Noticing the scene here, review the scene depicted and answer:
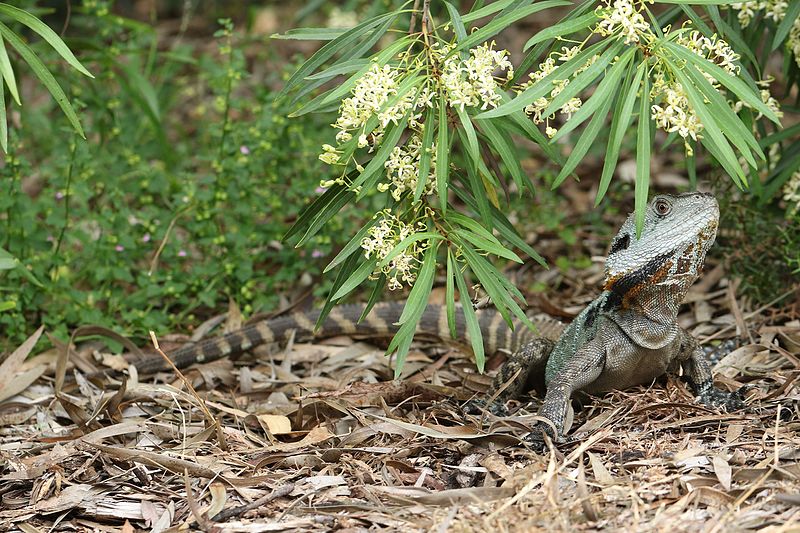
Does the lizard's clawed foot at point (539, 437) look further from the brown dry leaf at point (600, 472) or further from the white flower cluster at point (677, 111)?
the white flower cluster at point (677, 111)

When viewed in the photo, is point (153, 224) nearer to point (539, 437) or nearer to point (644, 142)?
point (539, 437)

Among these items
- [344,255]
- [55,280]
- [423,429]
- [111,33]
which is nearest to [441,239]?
[344,255]

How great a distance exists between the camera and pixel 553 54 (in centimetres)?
396

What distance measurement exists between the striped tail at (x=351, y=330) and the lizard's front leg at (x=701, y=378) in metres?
0.96

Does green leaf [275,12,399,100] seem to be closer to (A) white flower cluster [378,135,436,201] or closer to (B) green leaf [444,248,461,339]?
(A) white flower cluster [378,135,436,201]

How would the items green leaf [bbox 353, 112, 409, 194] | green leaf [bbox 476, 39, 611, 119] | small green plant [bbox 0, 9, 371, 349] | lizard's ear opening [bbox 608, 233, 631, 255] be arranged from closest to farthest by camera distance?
green leaf [bbox 476, 39, 611, 119] → green leaf [bbox 353, 112, 409, 194] → lizard's ear opening [bbox 608, 233, 631, 255] → small green plant [bbox 0, 9, 371, 349]

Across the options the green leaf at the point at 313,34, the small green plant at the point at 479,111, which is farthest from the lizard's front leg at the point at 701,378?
the green leaf at the point at 313,34

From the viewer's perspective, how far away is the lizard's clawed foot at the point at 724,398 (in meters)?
4.48

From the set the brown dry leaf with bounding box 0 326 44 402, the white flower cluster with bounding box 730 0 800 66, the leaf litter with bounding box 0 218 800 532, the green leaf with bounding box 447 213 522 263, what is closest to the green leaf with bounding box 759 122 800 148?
the white flower cluster with bounding box 730 0 800 66

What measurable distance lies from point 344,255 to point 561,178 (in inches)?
39.2

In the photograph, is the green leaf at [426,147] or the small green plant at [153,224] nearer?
the green leaf at [426,147]

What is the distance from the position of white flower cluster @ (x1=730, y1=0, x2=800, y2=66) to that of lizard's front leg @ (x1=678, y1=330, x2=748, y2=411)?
58.0 inches

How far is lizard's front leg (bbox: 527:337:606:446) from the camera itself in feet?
14.1

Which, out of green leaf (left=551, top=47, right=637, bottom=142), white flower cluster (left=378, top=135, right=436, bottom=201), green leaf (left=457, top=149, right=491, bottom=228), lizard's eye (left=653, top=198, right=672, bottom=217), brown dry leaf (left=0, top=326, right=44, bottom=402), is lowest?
brown dry leaf (left=0, top=326, right=44, bottom=402)
